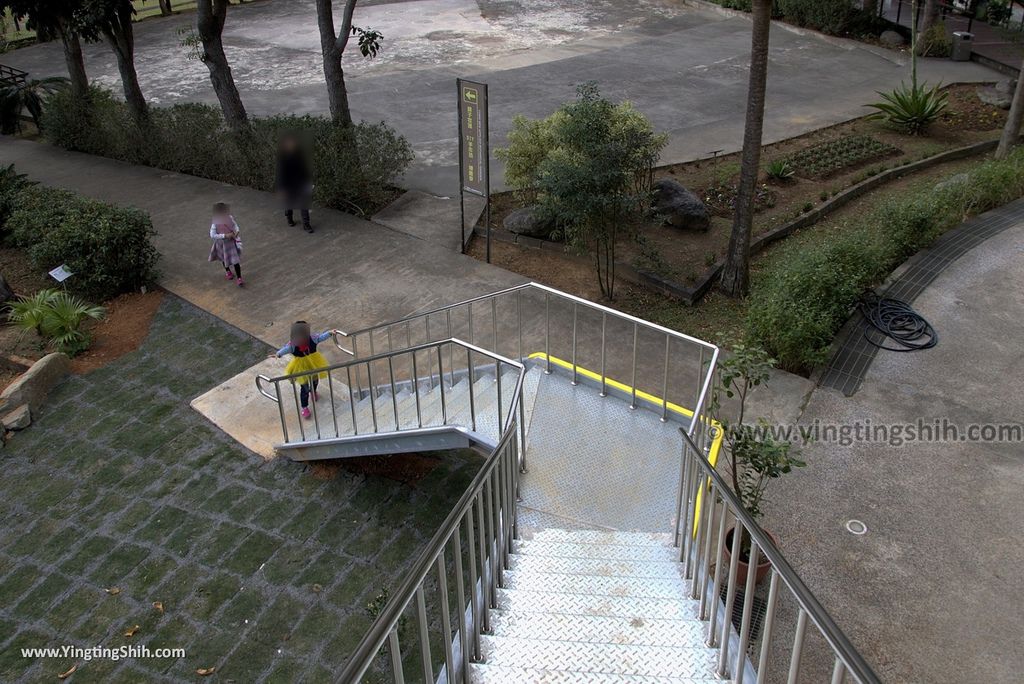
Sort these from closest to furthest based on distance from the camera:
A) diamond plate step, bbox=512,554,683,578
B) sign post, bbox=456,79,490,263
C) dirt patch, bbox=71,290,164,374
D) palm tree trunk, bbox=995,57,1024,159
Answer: diamond plate step, bbox=512,554,683,578 < dirt patch, bbox=71,290,164,374 < sign post, bbox=456,79,490,263 < palm tree trunk, bbox=995,57,1024,159

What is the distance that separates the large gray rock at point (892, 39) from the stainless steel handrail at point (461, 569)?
2061cm

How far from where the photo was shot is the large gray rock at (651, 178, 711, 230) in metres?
11.8

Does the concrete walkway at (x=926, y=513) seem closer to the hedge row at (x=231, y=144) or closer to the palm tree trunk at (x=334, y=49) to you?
the hedge row at (x=231, y=144)

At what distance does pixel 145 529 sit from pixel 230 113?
30.1 ft

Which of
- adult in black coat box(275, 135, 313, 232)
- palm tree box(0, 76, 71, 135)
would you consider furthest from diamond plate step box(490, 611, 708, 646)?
palm tree box(0, 76, 71, 135)

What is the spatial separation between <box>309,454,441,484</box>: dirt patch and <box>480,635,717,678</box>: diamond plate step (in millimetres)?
3817

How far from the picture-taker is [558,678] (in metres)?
3.38

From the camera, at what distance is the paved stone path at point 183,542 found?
575cm

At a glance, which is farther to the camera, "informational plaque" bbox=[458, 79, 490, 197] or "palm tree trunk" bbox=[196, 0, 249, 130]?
"palm tree trunk" bbox=[196, 0, 249, 130]

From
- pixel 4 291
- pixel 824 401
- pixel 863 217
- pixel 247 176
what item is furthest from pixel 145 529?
pixel 863 217

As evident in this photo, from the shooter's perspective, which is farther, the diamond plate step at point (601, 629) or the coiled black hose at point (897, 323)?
the coiled black hose at point (897, 323)

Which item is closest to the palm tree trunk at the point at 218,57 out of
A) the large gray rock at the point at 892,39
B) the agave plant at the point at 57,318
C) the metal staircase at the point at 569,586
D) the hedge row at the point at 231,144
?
the hedge row at the point at 231,144

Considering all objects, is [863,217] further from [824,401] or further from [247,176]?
[247,176]

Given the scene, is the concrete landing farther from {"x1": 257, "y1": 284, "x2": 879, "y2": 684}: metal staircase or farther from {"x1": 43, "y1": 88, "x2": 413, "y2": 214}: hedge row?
{"x1": 43, "y1": 88, "x2": 413, "y2": 214}: hedge row
